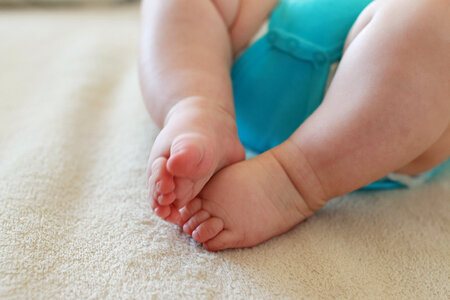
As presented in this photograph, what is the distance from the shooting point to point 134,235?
52cm

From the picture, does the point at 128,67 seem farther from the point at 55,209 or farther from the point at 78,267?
the point at 78,267

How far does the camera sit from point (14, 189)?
56 cm

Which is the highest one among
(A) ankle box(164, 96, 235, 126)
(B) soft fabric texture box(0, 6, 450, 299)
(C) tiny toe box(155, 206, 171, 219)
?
(A) ankle box(164, 96, 235, 126)

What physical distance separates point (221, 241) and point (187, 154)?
120 mm

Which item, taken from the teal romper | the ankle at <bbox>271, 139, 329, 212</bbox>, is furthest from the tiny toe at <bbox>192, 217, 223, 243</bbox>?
the teal romper

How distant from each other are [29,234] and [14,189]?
0.29ft

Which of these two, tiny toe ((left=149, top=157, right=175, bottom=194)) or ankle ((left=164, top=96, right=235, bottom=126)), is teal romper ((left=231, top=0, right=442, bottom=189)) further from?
tiny toe ((left=149, top=157, right=175, bottom=194))

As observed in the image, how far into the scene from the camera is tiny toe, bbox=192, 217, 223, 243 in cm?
51

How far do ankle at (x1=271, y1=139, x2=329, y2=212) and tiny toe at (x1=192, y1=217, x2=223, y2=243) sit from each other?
0.11m

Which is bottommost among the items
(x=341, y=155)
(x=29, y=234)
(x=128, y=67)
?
(x=128, y=67)

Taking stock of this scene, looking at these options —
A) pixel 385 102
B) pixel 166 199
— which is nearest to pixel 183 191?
pixel 166 199

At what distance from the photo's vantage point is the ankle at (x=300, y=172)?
21.6 inches

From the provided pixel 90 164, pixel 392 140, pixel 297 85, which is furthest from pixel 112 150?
pixel 392 140

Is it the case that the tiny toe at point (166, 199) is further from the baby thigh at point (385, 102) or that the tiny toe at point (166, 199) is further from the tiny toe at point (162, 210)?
the baby thigh at point (385, 102)
